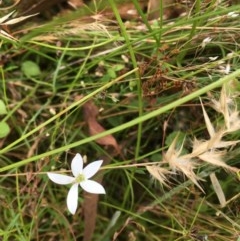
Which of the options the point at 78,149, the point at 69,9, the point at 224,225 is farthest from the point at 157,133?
the point at 69,9

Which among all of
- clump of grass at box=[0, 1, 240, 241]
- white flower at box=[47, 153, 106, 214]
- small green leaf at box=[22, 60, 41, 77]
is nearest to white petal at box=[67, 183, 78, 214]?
white flower at box=[47, 153, 106, 214]

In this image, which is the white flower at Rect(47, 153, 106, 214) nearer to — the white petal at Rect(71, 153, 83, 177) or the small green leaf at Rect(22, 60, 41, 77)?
the white petal at Rect(71, 153, 83, 177)

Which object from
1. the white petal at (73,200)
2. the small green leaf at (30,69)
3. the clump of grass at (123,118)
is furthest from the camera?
the small green leaf at (30,69)

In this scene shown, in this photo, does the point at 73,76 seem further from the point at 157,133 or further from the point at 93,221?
the point at 93,221

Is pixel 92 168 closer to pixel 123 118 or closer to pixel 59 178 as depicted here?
pixel 59 178

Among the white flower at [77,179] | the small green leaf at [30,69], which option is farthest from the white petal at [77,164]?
the small green leaf at [30,69]

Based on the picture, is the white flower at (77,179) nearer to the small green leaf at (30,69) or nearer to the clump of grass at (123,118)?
the clump of grass at (123,118)

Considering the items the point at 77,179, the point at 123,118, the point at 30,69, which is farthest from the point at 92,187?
the point at 30,69
